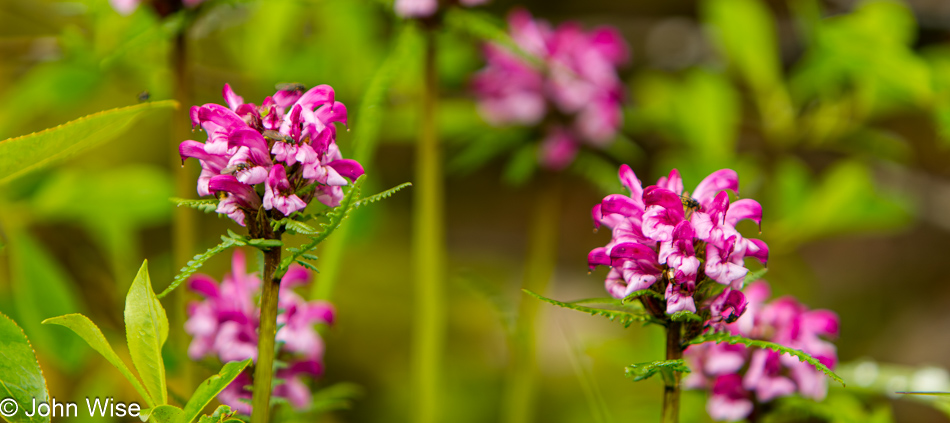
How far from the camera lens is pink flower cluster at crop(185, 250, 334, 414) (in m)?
0.50

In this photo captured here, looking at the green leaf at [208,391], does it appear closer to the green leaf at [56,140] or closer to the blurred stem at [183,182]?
the green leaf at [56,140]

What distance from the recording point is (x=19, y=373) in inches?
14.6

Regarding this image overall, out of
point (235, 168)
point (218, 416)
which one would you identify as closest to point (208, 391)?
point (218, 416)

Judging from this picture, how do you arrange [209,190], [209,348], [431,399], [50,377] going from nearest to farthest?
1. [209,190]
2. [209,348]
3. [431,399]
4. [50,377]

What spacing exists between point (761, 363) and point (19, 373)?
1.54 ft

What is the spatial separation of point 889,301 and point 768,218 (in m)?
0.69

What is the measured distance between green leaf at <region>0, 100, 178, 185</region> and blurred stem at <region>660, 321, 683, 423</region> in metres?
0.30

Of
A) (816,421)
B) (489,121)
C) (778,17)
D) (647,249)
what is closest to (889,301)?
(778,17)

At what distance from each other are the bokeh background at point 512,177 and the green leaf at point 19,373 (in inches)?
6.7

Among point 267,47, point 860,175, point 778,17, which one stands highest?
point 778,17

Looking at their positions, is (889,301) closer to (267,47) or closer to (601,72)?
(601,72)

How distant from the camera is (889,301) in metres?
1.45

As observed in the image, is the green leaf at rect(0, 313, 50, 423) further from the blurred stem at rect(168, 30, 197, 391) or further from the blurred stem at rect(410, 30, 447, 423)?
the blurred stem at rect(410, 30, 447, 423)

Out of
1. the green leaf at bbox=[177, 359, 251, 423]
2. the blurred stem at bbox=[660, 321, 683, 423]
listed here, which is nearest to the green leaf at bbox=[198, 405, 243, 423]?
the green leaf at bbox=[177, 359, 251, 423]
